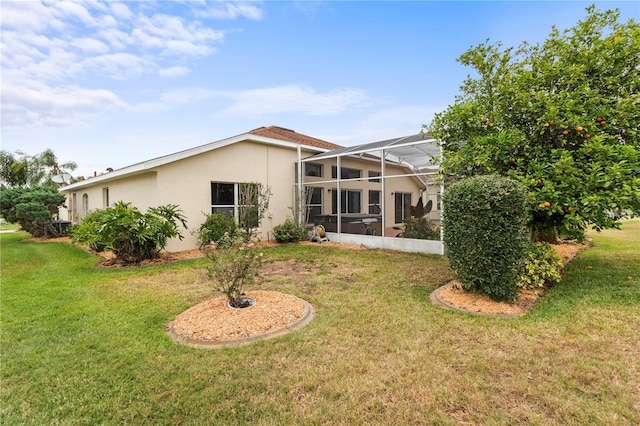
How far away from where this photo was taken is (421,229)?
33.9 feet

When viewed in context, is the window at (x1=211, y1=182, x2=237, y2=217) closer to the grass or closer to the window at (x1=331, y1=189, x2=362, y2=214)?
the window at (x1=331, y1=189, x2=362, y2=214)

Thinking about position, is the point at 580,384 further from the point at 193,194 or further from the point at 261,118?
the point at 261,118

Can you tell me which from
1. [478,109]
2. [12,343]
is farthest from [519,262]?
[12,343]

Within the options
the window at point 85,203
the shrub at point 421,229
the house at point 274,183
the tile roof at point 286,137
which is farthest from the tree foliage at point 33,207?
the shrub at point 421,229

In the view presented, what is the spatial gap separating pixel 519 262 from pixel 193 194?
32.5 feet

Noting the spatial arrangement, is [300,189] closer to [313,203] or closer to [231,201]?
[313,203]

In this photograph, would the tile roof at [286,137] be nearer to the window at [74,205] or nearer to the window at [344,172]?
the window at [344,172]

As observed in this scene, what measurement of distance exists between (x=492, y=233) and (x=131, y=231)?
8772mm

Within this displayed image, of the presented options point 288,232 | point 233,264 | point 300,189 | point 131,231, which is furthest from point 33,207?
point 233,264

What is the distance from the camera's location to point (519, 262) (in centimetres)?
459

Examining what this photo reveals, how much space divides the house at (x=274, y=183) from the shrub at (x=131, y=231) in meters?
1.29

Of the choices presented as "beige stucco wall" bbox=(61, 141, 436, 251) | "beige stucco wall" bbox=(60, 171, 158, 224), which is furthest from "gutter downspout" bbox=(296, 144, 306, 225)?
"beige stucco wall" bbox=(60, 171, 158, 224)

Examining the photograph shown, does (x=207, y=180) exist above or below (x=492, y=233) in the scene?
above

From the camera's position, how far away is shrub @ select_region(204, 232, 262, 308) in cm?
459
